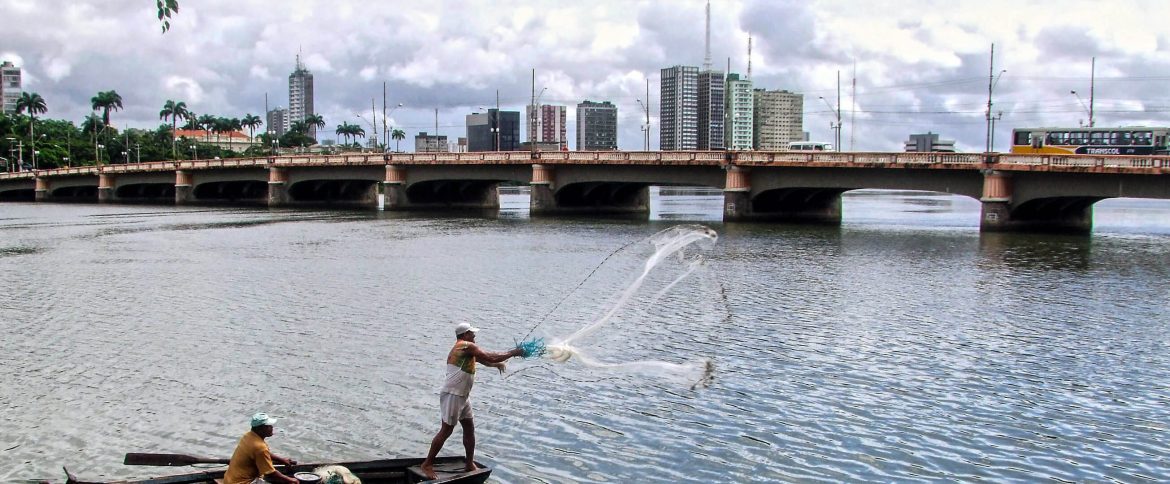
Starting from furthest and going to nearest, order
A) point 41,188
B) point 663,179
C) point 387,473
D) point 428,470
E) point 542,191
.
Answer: point 41,188 < point 542,191 < point 663,179 < point 428,470 < point 387,473

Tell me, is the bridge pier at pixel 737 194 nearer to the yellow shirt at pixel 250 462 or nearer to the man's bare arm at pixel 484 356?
the man's bare arm at pixel 484 356

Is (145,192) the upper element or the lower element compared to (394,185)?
lower

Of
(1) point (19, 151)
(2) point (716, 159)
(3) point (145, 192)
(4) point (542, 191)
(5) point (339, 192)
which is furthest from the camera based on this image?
(1) point (19, 151)

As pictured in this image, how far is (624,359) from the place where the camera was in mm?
28031

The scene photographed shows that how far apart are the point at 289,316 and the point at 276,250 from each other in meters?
28.7

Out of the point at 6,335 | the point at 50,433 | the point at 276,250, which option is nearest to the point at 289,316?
the point at 6,335

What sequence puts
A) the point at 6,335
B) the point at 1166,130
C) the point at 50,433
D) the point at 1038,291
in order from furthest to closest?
the point at 1166,130, the point at 1038,291, the point at 6,335, the point at 50,433

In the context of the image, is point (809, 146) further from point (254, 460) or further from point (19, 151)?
point (19, 151)

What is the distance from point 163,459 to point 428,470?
4279 mm

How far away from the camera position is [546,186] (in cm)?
10525

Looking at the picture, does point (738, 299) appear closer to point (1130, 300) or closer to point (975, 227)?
point (1130, 300)

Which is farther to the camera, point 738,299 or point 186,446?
point 738,299

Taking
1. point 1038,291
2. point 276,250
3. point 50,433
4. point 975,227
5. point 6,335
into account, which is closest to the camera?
point 50,433

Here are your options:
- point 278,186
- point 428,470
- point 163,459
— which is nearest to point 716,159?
point 278,186
